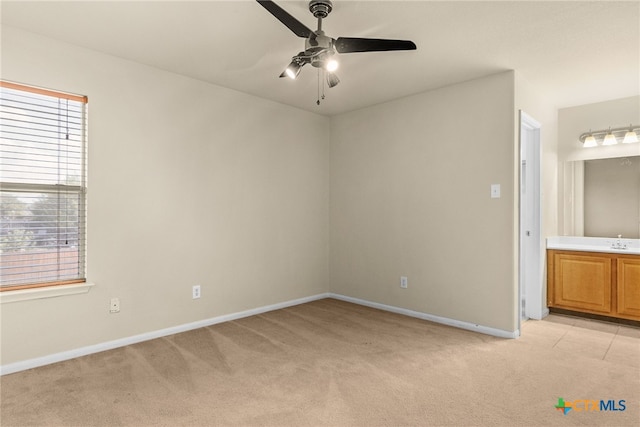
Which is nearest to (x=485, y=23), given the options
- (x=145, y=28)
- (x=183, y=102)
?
(x=145, y=28)

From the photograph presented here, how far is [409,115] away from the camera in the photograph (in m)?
4.14

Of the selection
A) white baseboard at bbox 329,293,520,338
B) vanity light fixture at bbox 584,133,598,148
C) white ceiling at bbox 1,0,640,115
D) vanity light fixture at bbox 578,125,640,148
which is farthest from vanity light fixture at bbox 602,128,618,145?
white baseboard at bbox 329,293,520,338

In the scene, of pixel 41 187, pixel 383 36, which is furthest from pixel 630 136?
pixel 41 187

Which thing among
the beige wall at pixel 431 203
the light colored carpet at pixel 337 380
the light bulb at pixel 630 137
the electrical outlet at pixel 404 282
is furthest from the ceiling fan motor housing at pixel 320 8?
the light bulb at pixel 630 137

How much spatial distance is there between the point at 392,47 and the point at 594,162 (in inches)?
135

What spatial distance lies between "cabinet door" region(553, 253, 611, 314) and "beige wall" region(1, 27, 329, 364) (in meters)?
2.96

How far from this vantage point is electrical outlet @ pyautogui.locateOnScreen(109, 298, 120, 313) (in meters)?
3.08

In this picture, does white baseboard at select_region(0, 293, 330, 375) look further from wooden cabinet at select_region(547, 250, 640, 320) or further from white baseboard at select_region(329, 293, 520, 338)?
wooden cabinet at select_region(547, 250, 640, 320)

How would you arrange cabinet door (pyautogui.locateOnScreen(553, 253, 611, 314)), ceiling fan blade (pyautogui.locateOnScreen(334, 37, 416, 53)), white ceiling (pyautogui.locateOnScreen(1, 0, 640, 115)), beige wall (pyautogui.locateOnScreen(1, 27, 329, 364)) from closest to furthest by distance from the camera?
ceiling fan blade (pyautogui.locateOnScreen(334, 37, 416, 53)) < white ceiling (pyautogui.locateOnScreen(1, 0, 640, 115)) < beige wall (pyautogui.locateOnScreen(1, 27, 329, 364)) < cabinet door (pyautogui.locateOnScreen(553, 253, 611, 314))

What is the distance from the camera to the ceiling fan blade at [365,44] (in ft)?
7.22

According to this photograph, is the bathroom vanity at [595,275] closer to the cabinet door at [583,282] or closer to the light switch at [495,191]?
the cabinet door at [583,282]

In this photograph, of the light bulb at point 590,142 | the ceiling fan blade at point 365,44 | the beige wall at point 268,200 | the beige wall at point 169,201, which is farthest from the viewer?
the light bulb at point 590,142

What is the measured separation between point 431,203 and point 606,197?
2093 mm

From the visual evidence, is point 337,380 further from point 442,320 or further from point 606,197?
point 606,197
